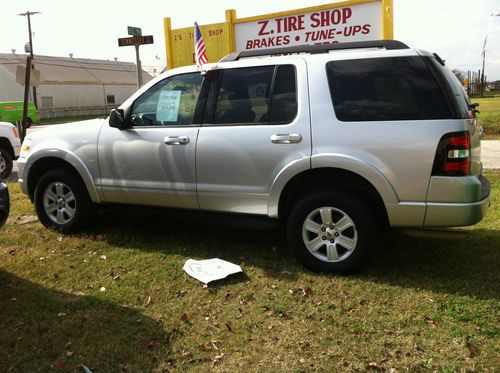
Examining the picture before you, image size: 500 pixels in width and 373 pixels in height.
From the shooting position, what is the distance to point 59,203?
5.70 m

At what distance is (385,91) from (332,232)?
49.5 inches

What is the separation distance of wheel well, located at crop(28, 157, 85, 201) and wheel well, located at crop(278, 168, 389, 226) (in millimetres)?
2471

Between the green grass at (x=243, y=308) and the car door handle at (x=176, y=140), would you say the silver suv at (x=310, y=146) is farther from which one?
the green grass at (x=243, y=308)

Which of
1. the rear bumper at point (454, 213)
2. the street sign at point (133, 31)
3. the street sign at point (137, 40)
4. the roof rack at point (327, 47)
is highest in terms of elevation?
the street sign at point (133, 31)

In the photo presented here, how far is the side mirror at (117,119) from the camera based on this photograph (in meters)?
5.10

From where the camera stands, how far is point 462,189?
12.7 ft

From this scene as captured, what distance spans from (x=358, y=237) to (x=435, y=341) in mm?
1132

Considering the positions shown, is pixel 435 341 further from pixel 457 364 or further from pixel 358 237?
pixel 358 237

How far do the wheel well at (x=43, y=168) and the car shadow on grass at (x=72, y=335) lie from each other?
1760 mm

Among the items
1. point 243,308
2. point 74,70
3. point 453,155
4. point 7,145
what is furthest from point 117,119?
point 74,70

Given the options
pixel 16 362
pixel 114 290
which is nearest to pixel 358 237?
pixel 114 290

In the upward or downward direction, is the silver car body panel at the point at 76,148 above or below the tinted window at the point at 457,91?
below

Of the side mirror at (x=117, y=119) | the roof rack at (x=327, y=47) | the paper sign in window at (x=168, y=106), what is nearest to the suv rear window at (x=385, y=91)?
the roof rack at (x=327, y=47)

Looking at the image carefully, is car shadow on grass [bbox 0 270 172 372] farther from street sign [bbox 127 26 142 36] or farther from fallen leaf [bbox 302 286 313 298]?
street sign [bbox 127 26 142 36]
